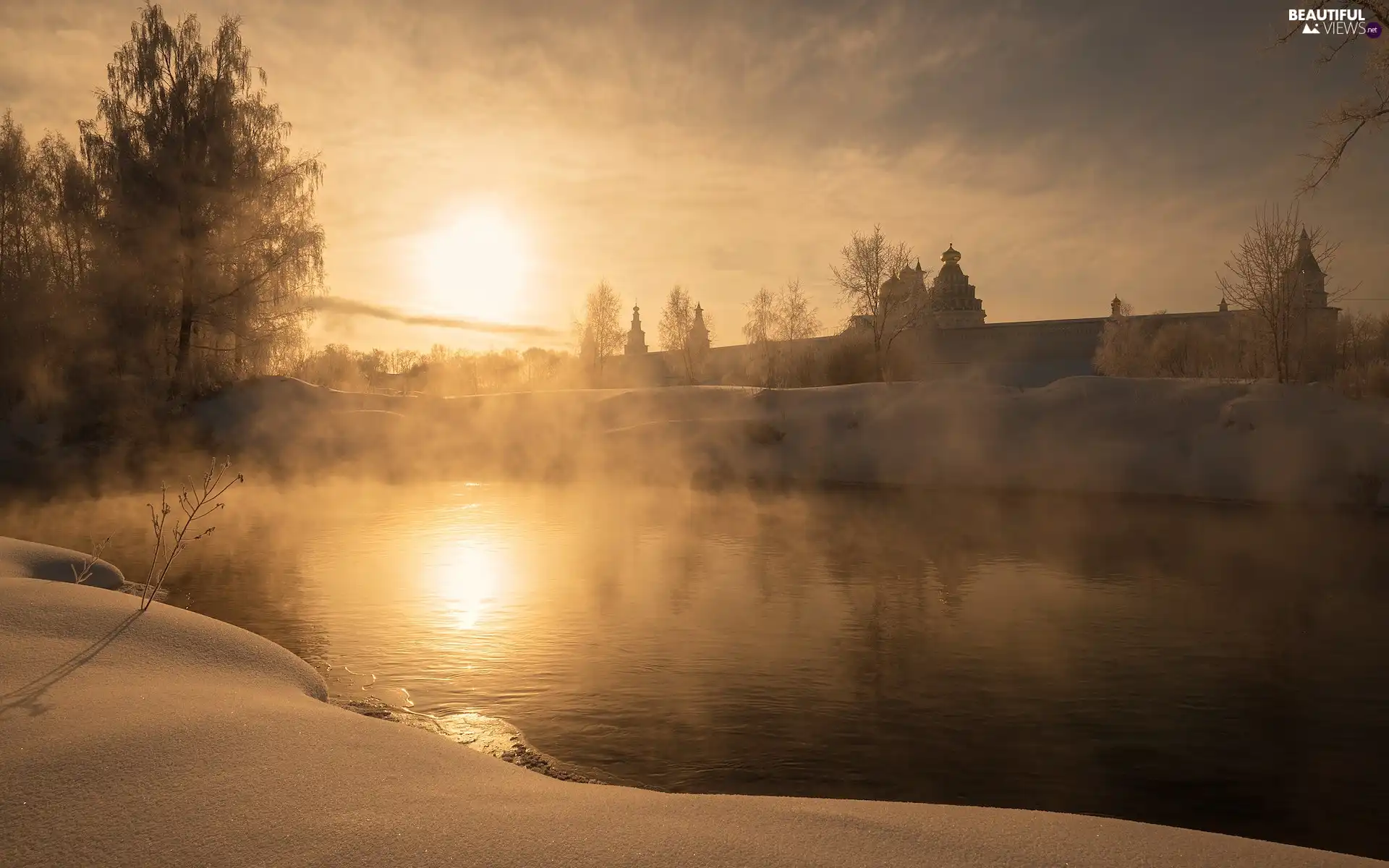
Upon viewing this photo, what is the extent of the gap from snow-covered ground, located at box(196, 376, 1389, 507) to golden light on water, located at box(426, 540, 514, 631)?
13922 mm

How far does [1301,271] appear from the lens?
31.7 meters

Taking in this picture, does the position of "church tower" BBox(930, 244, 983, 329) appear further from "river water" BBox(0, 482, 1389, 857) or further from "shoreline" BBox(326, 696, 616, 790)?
"shoreline" BBox(326, 696, 616, 790)

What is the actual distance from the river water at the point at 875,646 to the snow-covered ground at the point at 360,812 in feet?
6.47

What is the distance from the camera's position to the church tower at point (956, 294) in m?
121

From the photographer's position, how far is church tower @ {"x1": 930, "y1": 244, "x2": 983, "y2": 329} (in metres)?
121

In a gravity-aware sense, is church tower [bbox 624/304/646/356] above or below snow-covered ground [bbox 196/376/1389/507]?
above

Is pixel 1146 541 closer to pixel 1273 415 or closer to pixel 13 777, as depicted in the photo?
pixel 1273 415

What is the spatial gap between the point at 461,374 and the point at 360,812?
3125 inches

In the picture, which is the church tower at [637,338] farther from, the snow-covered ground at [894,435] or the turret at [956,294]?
the snow-covered ground at [894,435]

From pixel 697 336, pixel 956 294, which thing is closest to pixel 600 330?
pixel 697 336

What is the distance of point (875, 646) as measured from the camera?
356 inches

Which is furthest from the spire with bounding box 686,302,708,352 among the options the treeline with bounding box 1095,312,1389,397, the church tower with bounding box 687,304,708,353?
the treeline with bounding box 1095,312,1389,397

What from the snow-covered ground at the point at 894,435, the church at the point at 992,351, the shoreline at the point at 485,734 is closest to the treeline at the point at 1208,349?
the church at the point at 992,351

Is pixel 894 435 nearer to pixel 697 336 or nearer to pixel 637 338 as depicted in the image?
pixel 697 336
